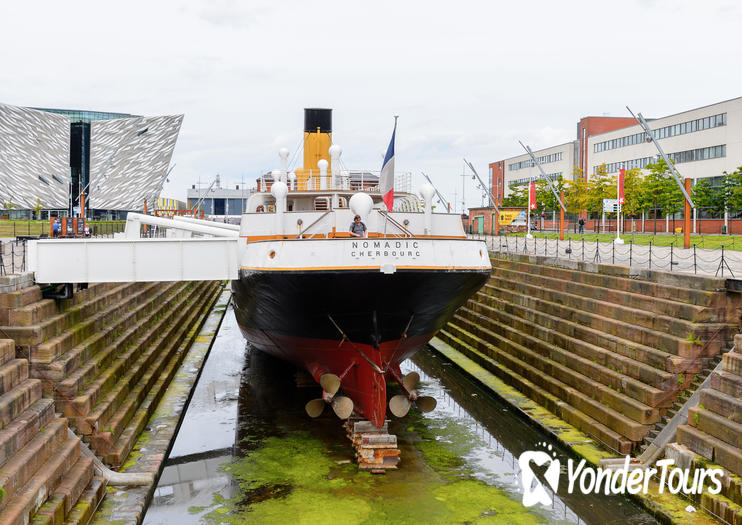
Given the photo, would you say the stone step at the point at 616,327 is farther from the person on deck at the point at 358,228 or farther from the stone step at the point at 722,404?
the person on deck at the point at 358,228

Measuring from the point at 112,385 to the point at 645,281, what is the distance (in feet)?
38.6

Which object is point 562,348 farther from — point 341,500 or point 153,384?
point 153,384

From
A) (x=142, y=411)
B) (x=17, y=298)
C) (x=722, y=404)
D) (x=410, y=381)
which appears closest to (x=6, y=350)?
(x=17, y=298)

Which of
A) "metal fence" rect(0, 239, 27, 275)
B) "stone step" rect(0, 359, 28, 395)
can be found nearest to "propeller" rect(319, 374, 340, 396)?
"stone step" rect(0, 359, 28, 395)

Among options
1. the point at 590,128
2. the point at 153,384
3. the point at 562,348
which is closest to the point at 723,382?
the point at 562,348

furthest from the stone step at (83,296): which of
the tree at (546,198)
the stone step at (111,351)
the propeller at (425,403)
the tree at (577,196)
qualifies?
the tree at (546,198)

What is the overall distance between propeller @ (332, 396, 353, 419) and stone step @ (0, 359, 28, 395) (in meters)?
5.86

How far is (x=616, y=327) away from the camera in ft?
45.0

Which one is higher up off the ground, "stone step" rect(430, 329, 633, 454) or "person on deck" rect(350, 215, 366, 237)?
"person on deck" rect(350, 215, 366, 237)

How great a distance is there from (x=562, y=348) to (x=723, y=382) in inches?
227

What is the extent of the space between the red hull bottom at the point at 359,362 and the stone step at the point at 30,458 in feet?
19.4

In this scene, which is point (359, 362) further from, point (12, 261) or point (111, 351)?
point (12, 261)

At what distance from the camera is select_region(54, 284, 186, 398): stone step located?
10438 millimetres

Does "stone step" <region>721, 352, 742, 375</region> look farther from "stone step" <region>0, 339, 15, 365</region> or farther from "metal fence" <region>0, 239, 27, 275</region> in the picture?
"metal fence" <region>0, 239, 27, 275</region>
